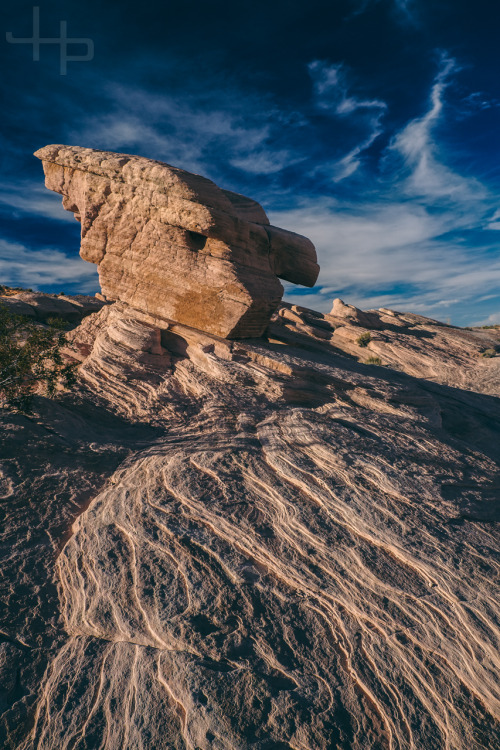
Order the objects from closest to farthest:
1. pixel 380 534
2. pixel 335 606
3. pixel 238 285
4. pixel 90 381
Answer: pixel 335 606, pixel 380 534, pixel 90 381, pixel 238 285

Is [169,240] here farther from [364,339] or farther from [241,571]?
[364,339]

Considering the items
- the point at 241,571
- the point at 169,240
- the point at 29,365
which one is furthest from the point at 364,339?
the point at 241,571

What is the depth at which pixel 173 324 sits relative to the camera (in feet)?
72.7

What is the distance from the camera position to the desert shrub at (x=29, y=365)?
1820cm

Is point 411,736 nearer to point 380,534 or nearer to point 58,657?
point 380,534

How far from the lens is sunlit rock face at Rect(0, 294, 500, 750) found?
311 inches

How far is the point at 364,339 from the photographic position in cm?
4016

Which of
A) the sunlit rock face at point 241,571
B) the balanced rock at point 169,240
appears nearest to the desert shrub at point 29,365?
the sunlit rock face at point 241,571

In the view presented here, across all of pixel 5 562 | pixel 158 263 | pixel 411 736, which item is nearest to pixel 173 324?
pixel 158 263

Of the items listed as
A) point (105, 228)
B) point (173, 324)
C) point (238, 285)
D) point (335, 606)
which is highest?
point (105, 228)

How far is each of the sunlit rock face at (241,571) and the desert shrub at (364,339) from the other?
21100 mm

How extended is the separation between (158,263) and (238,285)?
4.84 meters

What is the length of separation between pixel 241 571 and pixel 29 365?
45.9ft

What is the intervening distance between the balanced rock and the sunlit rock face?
4140 millimetres
